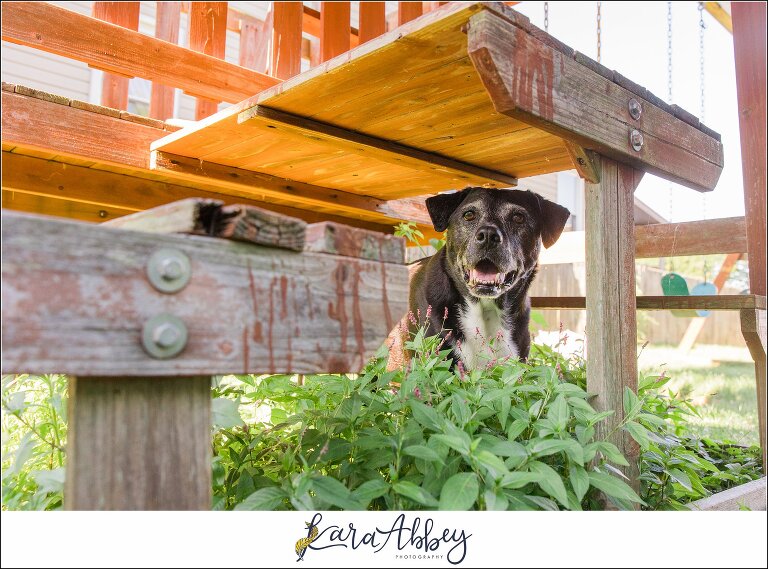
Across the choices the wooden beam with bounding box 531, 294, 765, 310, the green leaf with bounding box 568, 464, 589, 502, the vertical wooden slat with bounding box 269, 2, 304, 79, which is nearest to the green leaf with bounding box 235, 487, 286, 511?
the green leaf with bounding box 568, 464, 589, 502

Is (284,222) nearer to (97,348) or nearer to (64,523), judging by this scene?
(97,348)

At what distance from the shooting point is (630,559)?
1.27m

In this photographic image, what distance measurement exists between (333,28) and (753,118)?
2608 millimetres

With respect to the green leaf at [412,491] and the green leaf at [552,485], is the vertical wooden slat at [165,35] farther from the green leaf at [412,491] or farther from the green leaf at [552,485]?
the green leaf at [552,485]

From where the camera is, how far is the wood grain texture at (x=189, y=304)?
0.85m

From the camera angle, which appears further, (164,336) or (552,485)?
(552,485)

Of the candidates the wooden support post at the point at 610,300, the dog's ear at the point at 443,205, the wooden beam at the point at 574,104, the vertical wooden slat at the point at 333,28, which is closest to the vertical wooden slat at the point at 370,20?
the vertical wooden slat at the point at 333,28

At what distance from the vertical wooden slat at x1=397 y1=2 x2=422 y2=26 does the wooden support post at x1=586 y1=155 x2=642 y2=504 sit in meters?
2.84

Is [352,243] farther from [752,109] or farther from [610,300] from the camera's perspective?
[752,109]

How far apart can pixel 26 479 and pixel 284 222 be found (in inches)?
45.4

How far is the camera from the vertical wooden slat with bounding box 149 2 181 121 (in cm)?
394

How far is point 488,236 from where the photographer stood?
2689mm

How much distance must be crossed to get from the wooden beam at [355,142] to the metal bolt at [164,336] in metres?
1.47

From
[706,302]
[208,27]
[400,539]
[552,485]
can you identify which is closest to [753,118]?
[706,302]
